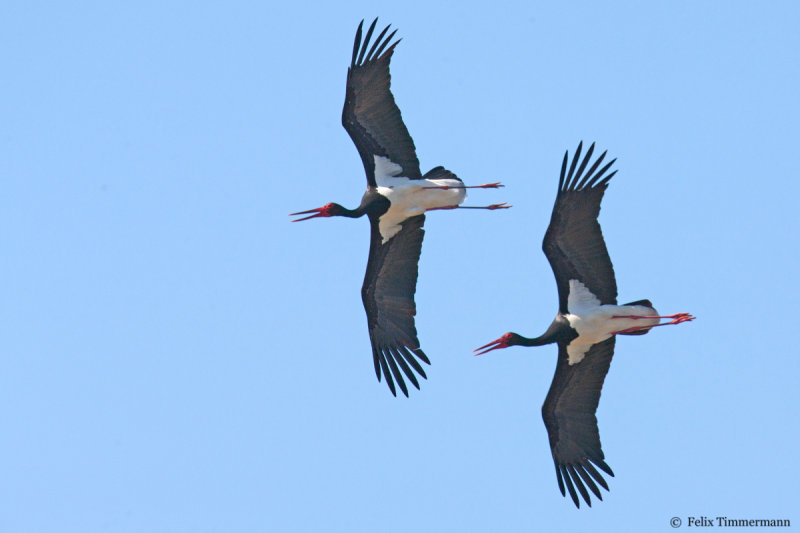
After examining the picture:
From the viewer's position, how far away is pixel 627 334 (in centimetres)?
2086

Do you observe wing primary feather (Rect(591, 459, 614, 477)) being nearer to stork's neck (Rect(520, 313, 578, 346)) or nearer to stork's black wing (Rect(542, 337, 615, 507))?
stork's black wing (Rect(542, 337, 615, 507))

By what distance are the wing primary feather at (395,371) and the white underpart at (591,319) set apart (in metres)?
2.63

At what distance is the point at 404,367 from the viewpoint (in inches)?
880

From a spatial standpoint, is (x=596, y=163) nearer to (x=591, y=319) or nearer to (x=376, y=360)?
(x=591, y=319)

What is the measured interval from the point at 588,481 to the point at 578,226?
11.8ft

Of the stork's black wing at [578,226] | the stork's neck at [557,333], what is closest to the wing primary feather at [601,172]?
the stork's black wing at [578,226]

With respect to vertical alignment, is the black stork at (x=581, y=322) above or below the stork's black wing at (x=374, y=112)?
below

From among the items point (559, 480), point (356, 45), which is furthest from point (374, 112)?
point (559, 480)

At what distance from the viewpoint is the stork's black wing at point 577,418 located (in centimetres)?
2094

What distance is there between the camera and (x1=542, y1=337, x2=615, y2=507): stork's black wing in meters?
20.9

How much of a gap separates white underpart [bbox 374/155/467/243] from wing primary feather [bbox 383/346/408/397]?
81.3 inches

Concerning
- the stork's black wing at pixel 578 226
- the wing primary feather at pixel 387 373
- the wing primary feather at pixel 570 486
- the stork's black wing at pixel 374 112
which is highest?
the stork's black wing at pixel 374 112

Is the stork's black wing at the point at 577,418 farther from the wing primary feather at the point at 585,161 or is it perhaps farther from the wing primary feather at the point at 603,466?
the wing primary feather at the point at 585,161

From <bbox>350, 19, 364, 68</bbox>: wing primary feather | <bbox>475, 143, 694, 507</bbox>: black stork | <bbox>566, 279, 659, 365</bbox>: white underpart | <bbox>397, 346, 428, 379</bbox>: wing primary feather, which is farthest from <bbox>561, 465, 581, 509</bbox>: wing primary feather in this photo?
<bbox>350, 19, 364, 68</bbox>: wing primary feather
